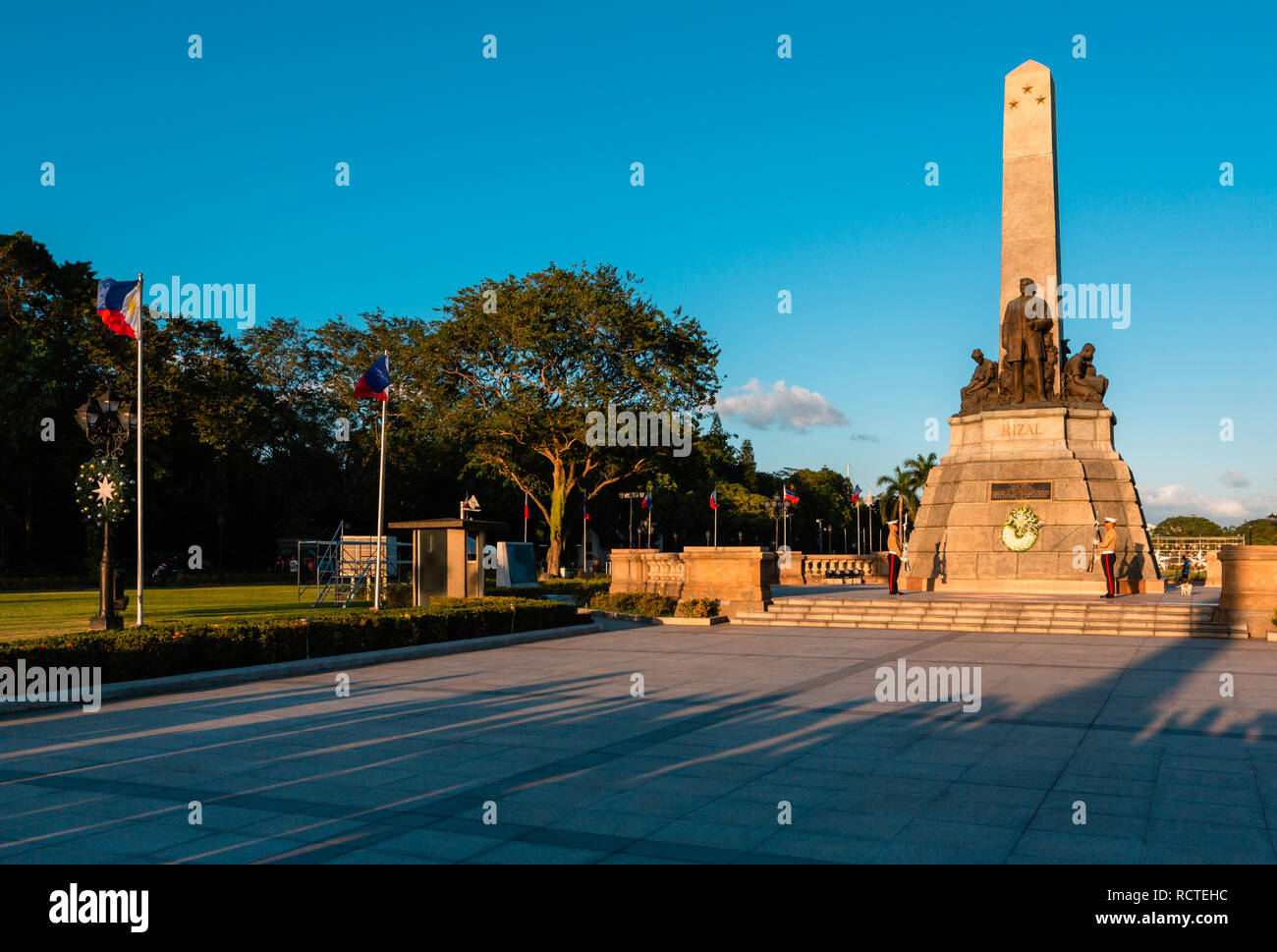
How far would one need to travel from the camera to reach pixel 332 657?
15531 millimetres

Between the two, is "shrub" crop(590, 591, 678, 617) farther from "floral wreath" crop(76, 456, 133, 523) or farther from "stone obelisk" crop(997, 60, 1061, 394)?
"stone obelisk" crop(997, 60, 1061, 394)

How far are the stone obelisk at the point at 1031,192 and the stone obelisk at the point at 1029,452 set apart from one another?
3cm

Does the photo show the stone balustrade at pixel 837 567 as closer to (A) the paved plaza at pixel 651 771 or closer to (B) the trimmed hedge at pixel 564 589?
(B) the trimmed hedge at pixel 564 589

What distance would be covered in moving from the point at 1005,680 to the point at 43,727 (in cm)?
1186

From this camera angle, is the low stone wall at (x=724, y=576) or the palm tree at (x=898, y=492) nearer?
the low stone wall at (x=724, y=576)

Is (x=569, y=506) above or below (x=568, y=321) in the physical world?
below

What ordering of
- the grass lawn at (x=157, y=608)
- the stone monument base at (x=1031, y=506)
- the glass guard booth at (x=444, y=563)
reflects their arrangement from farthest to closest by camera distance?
the stone monument base at (x=1031, y=506) < the glass guard booth at (x=444, y=563) < the grass lawn at (x=157, y=608)

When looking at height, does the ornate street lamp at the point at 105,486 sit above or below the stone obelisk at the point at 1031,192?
below

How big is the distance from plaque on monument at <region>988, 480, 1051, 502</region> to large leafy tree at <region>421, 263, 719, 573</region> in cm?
1696

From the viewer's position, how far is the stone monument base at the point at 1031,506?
28.7 m

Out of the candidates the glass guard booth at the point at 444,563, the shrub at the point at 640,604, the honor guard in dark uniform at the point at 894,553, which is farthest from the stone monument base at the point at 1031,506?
the glass guard booth at the point at 444,563

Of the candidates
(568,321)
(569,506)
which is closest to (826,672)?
(568,321)

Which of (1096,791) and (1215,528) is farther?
(1215,528)
